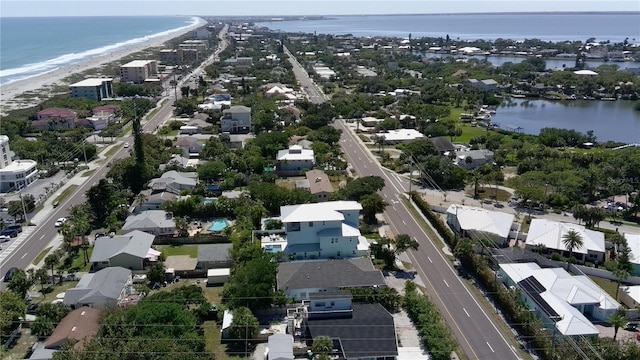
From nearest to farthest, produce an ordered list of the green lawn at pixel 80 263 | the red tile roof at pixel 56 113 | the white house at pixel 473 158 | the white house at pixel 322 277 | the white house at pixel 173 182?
the white house at pixel 322 277
the green lawn at pixel 80 263
the white house at pixel 173 182
the white house at pixel 473 158
the red tile roof at pixel 56 113

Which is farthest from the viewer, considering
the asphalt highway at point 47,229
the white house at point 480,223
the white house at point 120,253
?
the white house at point 480,223

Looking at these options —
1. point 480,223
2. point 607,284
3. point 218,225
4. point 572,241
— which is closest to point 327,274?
point 218,225

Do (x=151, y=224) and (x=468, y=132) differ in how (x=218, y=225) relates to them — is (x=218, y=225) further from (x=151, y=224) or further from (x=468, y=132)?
(x=468, y=132)

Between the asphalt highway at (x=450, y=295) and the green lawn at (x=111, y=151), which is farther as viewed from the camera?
the green lawn at (x=111, y=151)

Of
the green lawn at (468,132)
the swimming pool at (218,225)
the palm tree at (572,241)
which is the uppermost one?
the palm tree at (572,241)

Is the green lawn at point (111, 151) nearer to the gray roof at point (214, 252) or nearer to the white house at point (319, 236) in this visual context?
the gray roof at point (214, 252)

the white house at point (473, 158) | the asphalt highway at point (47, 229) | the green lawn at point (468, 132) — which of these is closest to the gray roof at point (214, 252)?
the asphalt highway at point (47, 229)

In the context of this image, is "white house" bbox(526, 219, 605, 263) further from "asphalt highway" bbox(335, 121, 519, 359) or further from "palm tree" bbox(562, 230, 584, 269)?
"asphalt highway" bbox(335, 121, 519, 359)

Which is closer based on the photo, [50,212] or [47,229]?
[47,229]

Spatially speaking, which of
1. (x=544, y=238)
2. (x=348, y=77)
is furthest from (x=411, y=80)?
(x=544, y=238)
